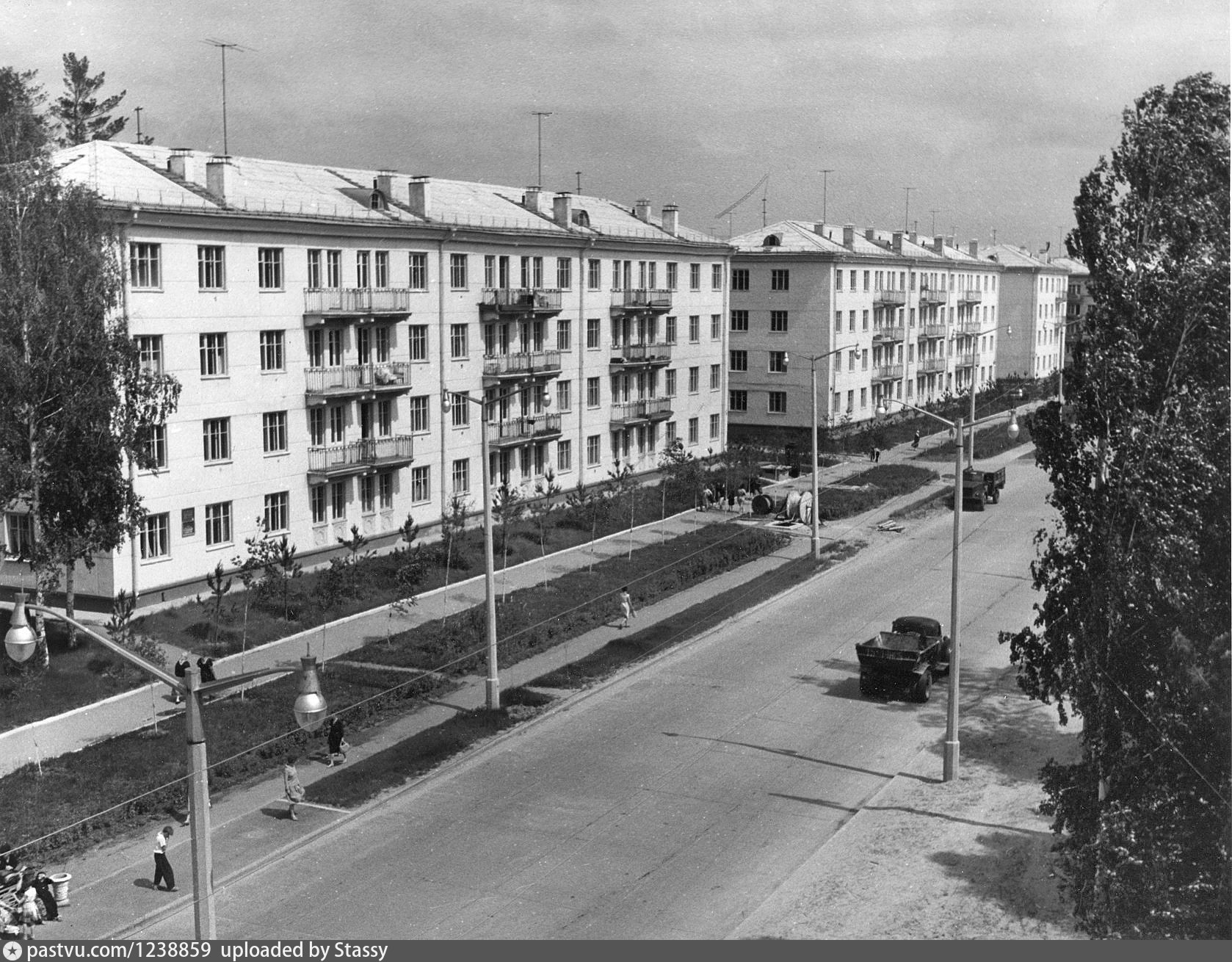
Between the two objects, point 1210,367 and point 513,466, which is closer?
point 1210,367

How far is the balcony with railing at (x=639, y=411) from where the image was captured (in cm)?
6297

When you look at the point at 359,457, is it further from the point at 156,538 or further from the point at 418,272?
the point at 156,538

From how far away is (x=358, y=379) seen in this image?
153 feet

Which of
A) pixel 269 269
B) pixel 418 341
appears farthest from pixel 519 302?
pixel 269 269

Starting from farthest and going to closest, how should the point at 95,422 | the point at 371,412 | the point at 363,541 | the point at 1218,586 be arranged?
1. the point at 371,412
2. the point at 363,541
3. the point at 95,422
4. the point at 1218,586

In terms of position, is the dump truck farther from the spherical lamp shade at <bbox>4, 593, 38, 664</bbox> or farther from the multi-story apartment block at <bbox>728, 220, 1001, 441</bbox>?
the multi-story apartment block at <bbox>728, 220, 1001, 441</bbox>

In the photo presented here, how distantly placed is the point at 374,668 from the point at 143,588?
27.3 feet

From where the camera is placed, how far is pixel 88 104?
61.2 m

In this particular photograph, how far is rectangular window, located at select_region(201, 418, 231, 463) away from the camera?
41156mm

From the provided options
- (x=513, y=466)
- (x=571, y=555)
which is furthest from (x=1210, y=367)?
(x=513, y=466)

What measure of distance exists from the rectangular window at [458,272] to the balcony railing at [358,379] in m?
4.50

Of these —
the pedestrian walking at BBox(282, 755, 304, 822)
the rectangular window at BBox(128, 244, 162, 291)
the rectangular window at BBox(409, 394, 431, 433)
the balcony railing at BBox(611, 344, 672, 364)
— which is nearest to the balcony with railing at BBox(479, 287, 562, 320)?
the rectangular window at BBox(409, 394, 431, 433)

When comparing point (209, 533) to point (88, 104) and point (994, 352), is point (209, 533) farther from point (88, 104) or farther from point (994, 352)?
point (994, 352)

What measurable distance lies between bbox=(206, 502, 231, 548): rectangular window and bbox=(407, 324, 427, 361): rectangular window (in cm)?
1053
